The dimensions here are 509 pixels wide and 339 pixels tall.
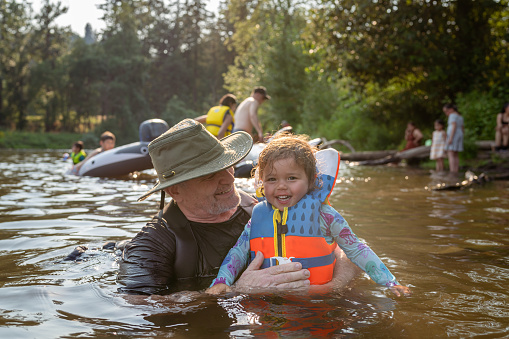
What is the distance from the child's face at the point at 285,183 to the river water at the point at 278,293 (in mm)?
578

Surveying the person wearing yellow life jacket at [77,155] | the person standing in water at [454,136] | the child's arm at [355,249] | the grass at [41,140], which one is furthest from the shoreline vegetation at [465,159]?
the grass at [41,140]

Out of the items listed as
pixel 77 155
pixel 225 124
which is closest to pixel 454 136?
pixel 225 124

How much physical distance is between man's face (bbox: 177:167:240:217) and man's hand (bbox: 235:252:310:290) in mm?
502

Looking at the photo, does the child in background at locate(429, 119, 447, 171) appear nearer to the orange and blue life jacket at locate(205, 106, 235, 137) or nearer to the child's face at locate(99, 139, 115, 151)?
the orange and blue life jacket at locate(205, 106, 235, 137)

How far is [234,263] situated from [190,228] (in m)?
0.36

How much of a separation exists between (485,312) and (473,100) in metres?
14.7

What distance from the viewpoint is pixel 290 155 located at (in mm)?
3201

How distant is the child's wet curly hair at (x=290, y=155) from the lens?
3.21 m

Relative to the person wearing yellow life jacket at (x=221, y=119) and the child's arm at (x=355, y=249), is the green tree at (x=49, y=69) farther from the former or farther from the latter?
the child's arm at (x=355, y=249)

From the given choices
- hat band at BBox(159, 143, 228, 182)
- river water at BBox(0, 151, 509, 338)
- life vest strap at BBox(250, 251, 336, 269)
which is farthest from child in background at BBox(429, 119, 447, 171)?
hat band at BBox(159, 143, 228, 182)

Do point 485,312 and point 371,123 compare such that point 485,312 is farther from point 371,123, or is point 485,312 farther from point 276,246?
point 371,123

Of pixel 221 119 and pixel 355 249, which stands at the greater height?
pixel 221 119

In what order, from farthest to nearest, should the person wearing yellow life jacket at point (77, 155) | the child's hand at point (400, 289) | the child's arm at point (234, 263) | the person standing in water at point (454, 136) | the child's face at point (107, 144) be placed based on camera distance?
1. the person wearing yellow life jacket at point (77, 155)
2. the child's face at point (107, 144)
3. the person standing in water at point (454, 136)
4. the child's arm at point (234, 263)
5. the child's hand at point (400, 289)

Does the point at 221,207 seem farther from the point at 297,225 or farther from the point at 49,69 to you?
the point at 49,69
